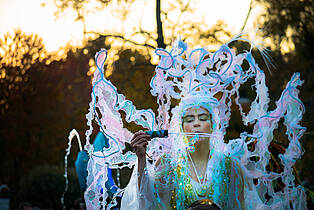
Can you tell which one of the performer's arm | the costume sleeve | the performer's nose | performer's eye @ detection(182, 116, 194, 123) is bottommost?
the costume sleeve

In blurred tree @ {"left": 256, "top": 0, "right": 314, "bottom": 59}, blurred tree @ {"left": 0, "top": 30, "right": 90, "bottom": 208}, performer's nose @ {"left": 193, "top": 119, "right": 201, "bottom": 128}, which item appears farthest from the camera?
blurred tree @ {"left": 0, "top": 30, "right": 90, "bottom": 208}

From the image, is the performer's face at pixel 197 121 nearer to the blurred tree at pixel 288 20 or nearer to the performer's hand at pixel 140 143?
the performer's hand at pixel 140 143

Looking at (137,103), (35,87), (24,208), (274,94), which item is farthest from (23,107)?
(274,94)

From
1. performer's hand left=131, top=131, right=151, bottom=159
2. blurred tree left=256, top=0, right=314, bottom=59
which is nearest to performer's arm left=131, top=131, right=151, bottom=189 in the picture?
performer's hand left=131, top=131, right=151, bottom=159

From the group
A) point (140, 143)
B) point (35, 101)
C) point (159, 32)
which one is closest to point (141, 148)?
point (140, 143)

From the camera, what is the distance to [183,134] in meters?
3.24

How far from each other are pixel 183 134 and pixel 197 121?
0.51ft

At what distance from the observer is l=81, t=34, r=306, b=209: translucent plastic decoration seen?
3.15m

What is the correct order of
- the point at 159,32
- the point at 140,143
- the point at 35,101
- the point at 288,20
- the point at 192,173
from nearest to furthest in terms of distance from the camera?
the point at 140,143 < the point at 192,173 < the point at 159,32 < the point at 288,20 < the point at 35,101

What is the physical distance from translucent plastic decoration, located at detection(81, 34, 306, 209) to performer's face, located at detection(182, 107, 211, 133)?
5cm

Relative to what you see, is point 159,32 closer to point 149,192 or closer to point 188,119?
point 188,119

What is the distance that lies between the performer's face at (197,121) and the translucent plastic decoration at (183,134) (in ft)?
0.15

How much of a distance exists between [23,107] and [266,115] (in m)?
8.84

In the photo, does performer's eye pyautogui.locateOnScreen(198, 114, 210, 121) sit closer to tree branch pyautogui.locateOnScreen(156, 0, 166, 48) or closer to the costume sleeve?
the costume sleeve
